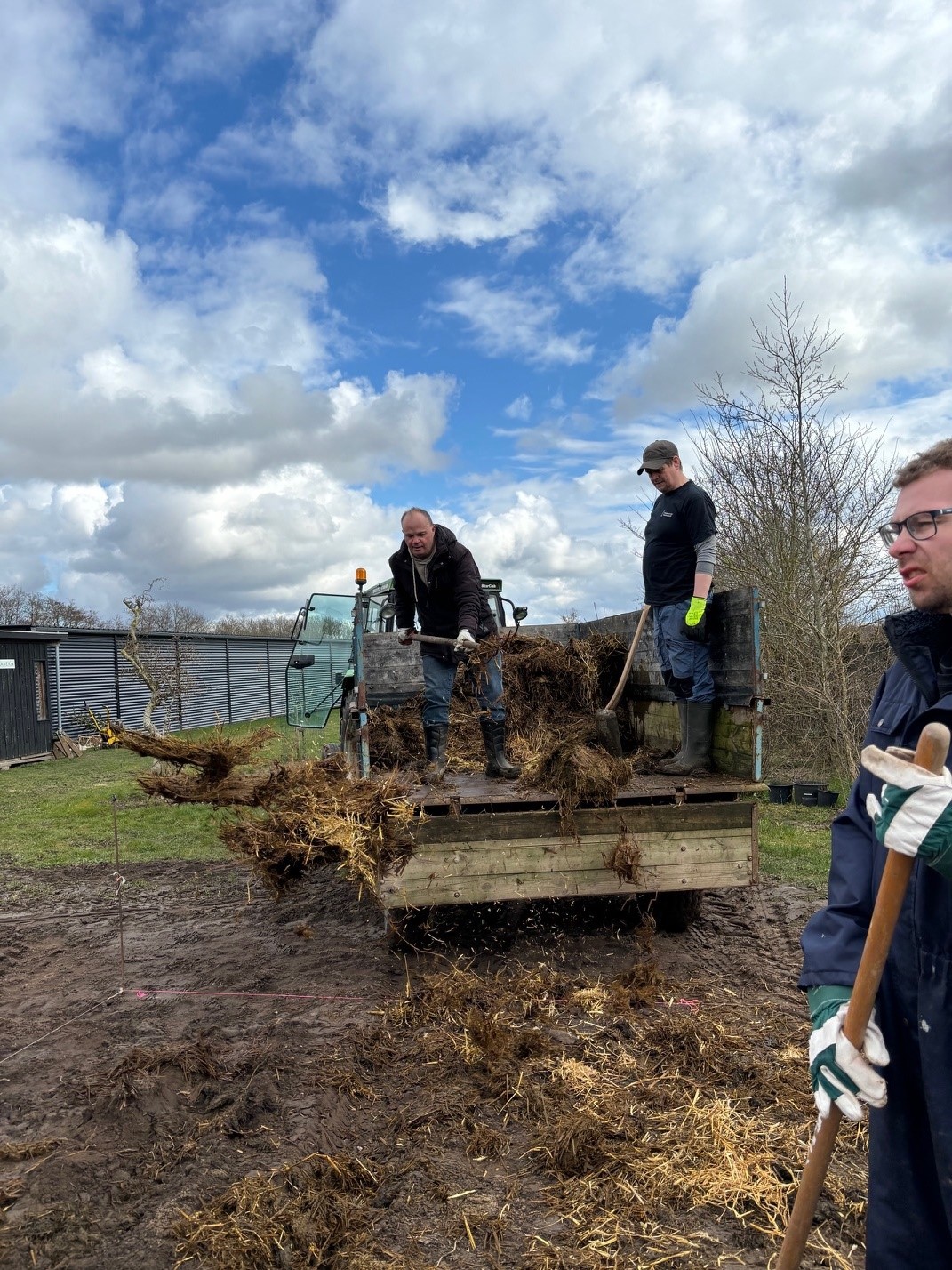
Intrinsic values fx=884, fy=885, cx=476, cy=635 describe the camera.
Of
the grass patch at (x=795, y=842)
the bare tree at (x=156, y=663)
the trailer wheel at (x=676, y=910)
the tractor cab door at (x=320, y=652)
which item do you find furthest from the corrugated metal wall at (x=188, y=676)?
the trailer wheel at (x=676, y=910)

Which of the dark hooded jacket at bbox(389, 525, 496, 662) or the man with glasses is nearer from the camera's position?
the man with glasses

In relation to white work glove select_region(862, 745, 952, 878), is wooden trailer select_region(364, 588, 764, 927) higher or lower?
lower

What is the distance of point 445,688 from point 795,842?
4.22 m

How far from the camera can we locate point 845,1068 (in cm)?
164

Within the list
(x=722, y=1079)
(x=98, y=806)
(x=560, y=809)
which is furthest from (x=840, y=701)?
(x=98, y=806)

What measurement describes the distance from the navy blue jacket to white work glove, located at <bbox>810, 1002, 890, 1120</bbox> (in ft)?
0.34

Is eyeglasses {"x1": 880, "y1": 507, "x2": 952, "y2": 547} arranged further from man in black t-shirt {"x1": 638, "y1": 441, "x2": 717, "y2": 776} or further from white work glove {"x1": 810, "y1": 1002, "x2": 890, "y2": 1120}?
man in black t-shirt {"x1": 638, "y1": 441, "x2": 717, "y2": 776}

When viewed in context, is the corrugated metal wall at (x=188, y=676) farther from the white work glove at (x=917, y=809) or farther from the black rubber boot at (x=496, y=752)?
the white work glove at (x=917, y=809)

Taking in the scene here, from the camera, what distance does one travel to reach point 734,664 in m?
4.94

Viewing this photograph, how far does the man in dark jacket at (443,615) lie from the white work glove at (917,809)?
401cm

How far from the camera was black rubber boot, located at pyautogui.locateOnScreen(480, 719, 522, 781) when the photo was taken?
549 centimetres

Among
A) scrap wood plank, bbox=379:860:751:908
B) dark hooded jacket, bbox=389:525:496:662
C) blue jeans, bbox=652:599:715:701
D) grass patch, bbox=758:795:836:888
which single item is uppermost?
dark hooded jacket, bbox=389:525:496:662

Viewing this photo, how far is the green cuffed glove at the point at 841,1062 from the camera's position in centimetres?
163

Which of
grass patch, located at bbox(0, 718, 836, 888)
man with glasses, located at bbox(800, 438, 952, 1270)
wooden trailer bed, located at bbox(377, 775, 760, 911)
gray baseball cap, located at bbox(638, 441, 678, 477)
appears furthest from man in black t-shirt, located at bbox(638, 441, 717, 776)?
man with glasses, located at bbox(800, 438, 952, 1270)
